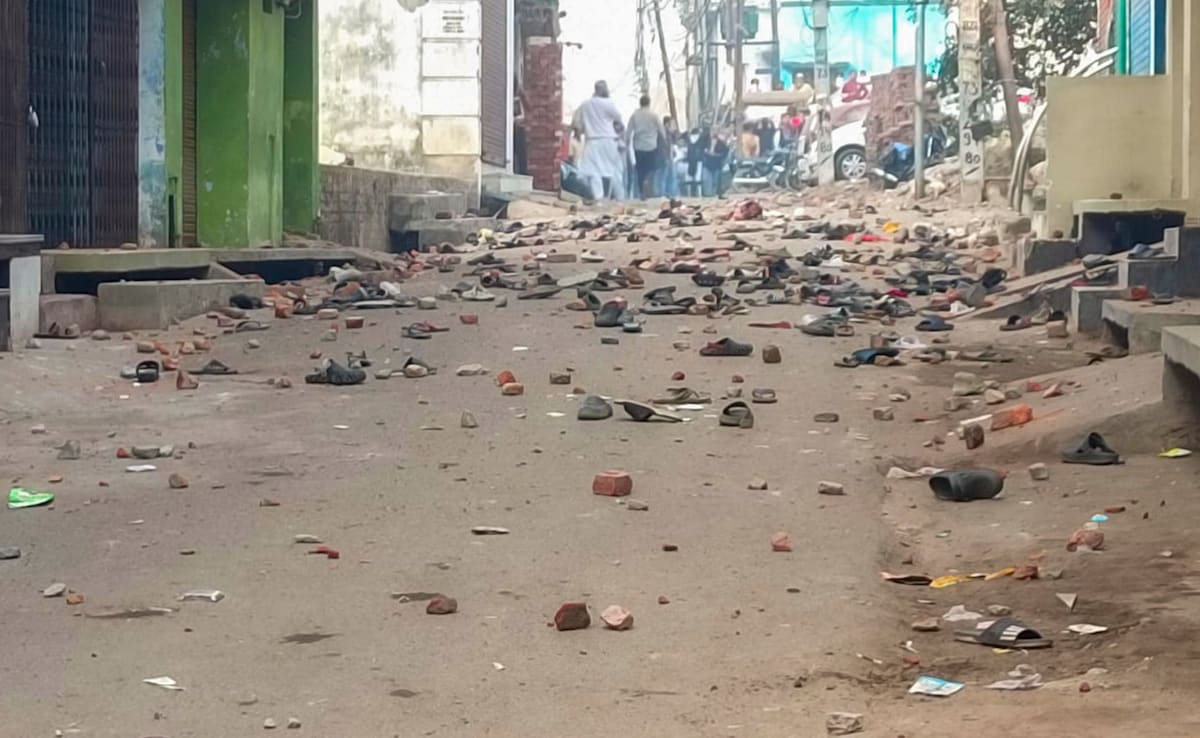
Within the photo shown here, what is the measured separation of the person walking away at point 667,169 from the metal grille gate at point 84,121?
63.3 feet

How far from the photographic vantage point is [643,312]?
10.7 metres

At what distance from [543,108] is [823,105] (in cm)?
492

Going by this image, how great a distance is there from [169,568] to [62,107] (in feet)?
23.2

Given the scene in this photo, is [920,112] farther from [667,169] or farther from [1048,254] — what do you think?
[667,169]

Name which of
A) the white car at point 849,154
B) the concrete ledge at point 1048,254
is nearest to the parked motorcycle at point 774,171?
the white car at point 849,154

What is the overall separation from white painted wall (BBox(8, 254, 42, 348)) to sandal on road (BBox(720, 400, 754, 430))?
149 inches

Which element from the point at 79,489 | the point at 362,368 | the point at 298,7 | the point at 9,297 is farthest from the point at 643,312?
the point at 298,7

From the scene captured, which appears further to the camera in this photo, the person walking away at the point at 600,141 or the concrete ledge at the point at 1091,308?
the person walking away at the point at 600,141

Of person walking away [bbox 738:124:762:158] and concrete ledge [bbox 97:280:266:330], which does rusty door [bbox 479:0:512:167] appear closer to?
concrete ledge [bbox 97:280:266:330]

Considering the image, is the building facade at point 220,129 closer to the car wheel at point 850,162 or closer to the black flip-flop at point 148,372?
the black flip-flop at point 148,372

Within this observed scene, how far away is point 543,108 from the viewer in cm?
2883

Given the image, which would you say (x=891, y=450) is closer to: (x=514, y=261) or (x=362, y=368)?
(x=362, y=368)

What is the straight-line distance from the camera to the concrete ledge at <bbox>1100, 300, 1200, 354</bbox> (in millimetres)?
7586

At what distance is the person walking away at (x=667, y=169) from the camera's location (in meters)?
31.6
